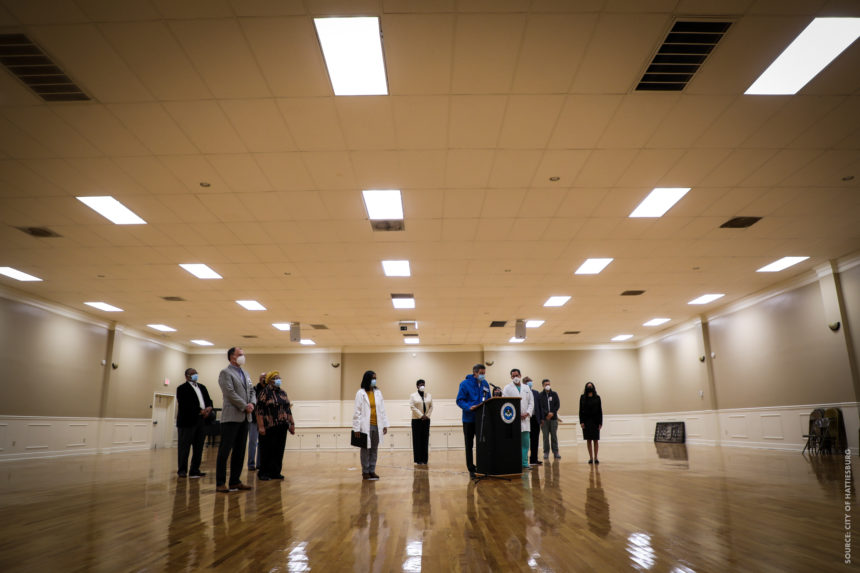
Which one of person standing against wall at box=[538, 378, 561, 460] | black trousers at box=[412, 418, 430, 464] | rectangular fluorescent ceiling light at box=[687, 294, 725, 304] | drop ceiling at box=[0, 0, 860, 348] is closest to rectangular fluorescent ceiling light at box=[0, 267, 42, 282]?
drop ceiling at box=[0, 0, 860, 348]

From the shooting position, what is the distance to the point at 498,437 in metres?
6.70

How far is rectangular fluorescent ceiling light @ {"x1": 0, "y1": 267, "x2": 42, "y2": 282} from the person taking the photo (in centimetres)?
1039

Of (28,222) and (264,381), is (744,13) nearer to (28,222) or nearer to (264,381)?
(264,381)

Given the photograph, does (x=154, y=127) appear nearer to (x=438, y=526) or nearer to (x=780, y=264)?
(x=438, y=526)

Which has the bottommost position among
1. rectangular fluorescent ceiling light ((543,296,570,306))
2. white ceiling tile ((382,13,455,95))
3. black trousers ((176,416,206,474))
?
black trousers ((176,416,206,474))

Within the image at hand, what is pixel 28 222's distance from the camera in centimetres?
790

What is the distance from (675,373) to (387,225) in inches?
526

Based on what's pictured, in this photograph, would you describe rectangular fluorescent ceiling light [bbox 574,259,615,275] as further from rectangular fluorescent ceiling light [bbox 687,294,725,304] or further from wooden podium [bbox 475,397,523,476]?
wooden podium [bbox 475,397,523,476]

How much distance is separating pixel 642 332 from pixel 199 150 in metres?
16.2

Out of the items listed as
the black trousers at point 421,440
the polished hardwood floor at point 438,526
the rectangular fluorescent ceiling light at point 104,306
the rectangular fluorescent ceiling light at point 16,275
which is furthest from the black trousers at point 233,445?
the rectangular fluorescent ceiling light at point 104,306

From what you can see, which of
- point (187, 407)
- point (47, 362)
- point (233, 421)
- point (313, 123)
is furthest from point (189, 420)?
point (47, 362)

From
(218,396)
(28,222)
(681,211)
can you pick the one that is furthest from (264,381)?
(218,396)

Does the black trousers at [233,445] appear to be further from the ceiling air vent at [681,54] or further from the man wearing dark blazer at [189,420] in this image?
the ceiling air vent at [681,54]

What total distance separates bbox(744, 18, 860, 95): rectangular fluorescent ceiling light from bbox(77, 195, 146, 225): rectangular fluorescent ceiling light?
7.75m
